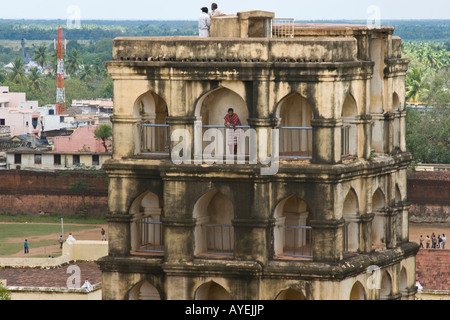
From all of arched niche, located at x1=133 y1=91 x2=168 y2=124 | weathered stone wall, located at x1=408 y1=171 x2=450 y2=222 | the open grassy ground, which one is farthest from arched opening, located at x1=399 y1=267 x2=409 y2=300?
weathered stone wall, located at x1=408 y1=171 x2=450 y2=222

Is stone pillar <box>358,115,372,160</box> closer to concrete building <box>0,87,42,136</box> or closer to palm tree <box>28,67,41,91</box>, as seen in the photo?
concrete building <box>0,87,42,136</box>

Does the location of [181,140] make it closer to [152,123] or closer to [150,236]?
[152,123]

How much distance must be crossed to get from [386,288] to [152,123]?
6788 mm

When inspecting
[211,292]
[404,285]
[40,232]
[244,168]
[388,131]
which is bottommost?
[40,232]

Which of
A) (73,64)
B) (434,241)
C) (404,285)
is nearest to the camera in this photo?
(404,285)

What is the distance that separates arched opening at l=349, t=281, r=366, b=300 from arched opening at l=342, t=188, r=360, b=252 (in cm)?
86

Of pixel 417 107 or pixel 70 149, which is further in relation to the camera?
pixel 417 107

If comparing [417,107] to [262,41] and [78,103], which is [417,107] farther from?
[262,41]

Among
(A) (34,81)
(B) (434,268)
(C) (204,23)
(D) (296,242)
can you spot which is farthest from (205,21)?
(A) (34,81)

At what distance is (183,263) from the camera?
33.0 metres

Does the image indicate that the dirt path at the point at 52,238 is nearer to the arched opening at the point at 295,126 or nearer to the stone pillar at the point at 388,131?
A: the stone pillar at the point at 388,131

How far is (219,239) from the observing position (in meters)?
33.7
